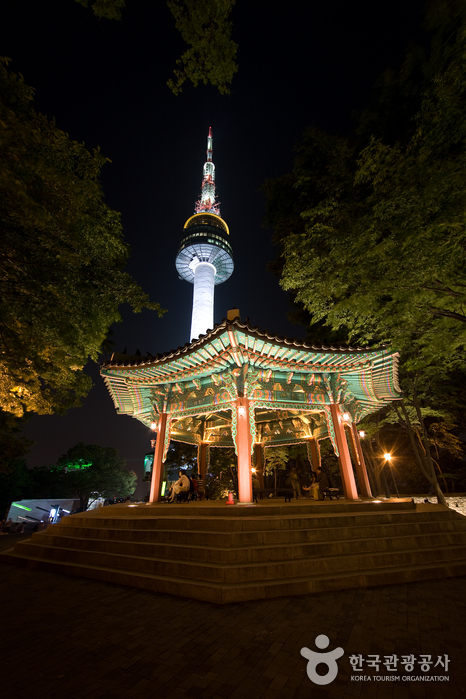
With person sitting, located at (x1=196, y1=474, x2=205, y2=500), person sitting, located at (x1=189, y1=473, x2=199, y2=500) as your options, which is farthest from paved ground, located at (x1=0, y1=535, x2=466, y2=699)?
person sitting, located at (x1=196, y1=474, x2=205, y2=500)

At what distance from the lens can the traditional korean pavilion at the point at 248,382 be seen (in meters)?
9.30

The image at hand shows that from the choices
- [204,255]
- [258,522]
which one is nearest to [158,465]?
[258,522]

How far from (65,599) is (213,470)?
68.7 ft

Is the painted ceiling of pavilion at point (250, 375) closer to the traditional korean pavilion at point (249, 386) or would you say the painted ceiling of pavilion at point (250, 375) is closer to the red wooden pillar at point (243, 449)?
the traditional korean pavilion at point (249, 386)

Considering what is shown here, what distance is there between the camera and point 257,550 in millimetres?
5836

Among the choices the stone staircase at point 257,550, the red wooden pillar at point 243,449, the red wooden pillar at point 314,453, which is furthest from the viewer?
the red wooden pillar at point 314,453

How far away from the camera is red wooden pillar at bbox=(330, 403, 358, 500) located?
33.8 feet

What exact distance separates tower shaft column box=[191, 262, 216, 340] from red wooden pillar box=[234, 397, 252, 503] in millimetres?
26631

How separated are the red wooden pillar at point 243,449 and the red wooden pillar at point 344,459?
3577 millimetres

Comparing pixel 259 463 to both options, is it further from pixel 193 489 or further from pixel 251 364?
pixel 251 364

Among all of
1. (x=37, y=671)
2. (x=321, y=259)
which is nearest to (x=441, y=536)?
(x=321, y=259)

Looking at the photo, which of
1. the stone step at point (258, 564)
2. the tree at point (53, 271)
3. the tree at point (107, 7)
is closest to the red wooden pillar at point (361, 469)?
the stone step at point (258, 564)

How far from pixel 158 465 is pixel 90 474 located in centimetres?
4123

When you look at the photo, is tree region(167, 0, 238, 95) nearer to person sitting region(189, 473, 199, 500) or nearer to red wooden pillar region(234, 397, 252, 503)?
red wooden pillar region(234, 397, 252, 503)
